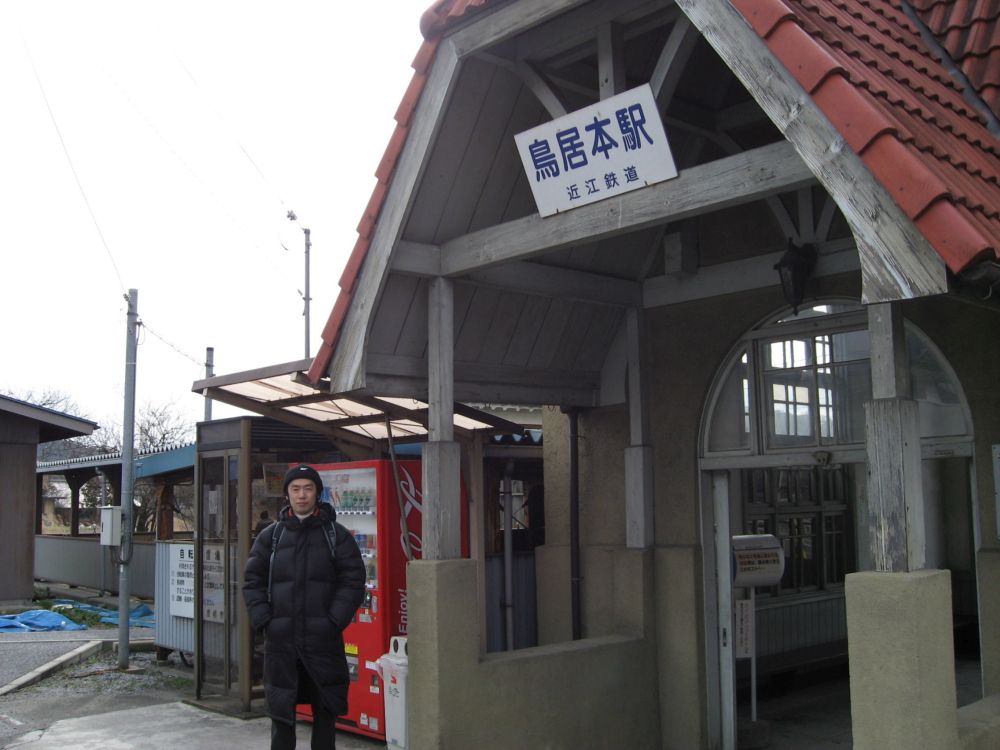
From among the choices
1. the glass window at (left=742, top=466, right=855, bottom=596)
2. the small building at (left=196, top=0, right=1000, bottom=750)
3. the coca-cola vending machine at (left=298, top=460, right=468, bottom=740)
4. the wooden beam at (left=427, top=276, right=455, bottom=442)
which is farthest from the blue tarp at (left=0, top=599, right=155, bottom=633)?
the wooden beam at (left=427, top=276, right=455, bottom=442)

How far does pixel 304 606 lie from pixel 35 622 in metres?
11.0

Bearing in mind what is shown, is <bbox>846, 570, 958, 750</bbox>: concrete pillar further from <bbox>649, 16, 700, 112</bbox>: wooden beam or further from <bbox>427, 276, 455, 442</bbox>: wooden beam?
<bbox>427, 276, 455, 442</bbox>: wooden beam

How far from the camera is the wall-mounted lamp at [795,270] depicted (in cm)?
633

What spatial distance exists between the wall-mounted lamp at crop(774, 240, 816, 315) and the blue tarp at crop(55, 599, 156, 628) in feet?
39.6

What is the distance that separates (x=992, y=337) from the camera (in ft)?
18.6

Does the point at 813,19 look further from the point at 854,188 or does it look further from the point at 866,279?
the point at 866,279

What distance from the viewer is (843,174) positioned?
412 centimetres

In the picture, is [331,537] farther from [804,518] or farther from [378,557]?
[804,518]

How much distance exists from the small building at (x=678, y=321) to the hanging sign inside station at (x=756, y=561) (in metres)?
0.33

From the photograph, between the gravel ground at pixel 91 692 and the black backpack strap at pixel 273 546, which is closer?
the black backpack strap at pixel 273 546

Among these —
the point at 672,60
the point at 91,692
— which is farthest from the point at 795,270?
the point at 91,692

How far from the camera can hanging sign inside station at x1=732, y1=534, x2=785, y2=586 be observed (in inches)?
313

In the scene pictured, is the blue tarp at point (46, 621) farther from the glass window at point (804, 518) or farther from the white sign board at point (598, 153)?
the white sign board at point (598, 153)

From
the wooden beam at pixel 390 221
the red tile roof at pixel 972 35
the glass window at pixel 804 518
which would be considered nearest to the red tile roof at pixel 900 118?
the red tile roof at pixel 972 35
